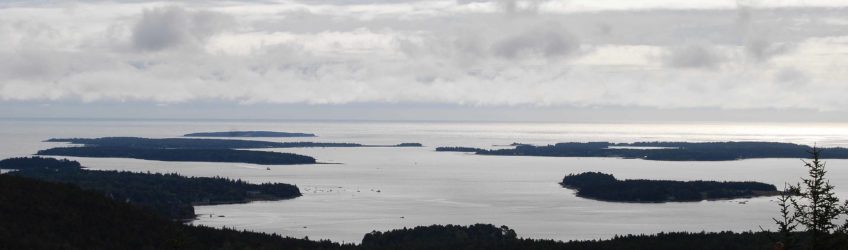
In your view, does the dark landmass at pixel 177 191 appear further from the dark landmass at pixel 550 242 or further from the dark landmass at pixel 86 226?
the dark landmass at pixel 550 242

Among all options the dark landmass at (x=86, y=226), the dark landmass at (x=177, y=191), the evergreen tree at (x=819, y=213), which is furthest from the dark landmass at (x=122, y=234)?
the evergreen tree at (x=819, y=213)

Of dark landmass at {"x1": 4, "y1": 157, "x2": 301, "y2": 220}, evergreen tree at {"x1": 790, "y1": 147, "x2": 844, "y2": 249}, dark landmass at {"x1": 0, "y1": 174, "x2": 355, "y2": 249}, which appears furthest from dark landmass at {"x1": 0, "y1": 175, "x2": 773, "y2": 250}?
evergreen tree at {"x1": 790, "y1": 147, "x2": 844, "y2": 249}

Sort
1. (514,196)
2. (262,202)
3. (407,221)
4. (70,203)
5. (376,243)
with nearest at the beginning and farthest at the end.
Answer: (70,203) < (376,243) < (407,221) < (262,202) < (514,196)

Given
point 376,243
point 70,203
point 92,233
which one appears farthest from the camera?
point 376,243

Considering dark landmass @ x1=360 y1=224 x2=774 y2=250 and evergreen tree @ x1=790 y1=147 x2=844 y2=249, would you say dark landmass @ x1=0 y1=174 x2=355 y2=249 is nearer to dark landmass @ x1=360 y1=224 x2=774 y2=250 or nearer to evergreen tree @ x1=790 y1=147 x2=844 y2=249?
dark landmass @ x1=360 y1=224 x2=774 y2=250

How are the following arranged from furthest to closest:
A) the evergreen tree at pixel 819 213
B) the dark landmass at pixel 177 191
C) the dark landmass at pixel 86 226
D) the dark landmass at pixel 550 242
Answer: the dark landmass at pixel 177 191
the dark landmass at pixel 550 242
the dark landmass at pixel 86 226
the evergreen tree at pixel 819 213

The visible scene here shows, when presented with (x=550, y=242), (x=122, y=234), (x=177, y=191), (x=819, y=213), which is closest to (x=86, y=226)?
(x=122, y=234)

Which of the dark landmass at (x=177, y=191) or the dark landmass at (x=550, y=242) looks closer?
the dark landmass at (x=550, y=242)

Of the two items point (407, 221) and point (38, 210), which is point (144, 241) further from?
point (407, 221)

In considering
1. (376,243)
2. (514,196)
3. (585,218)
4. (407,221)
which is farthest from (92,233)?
(514,196)
